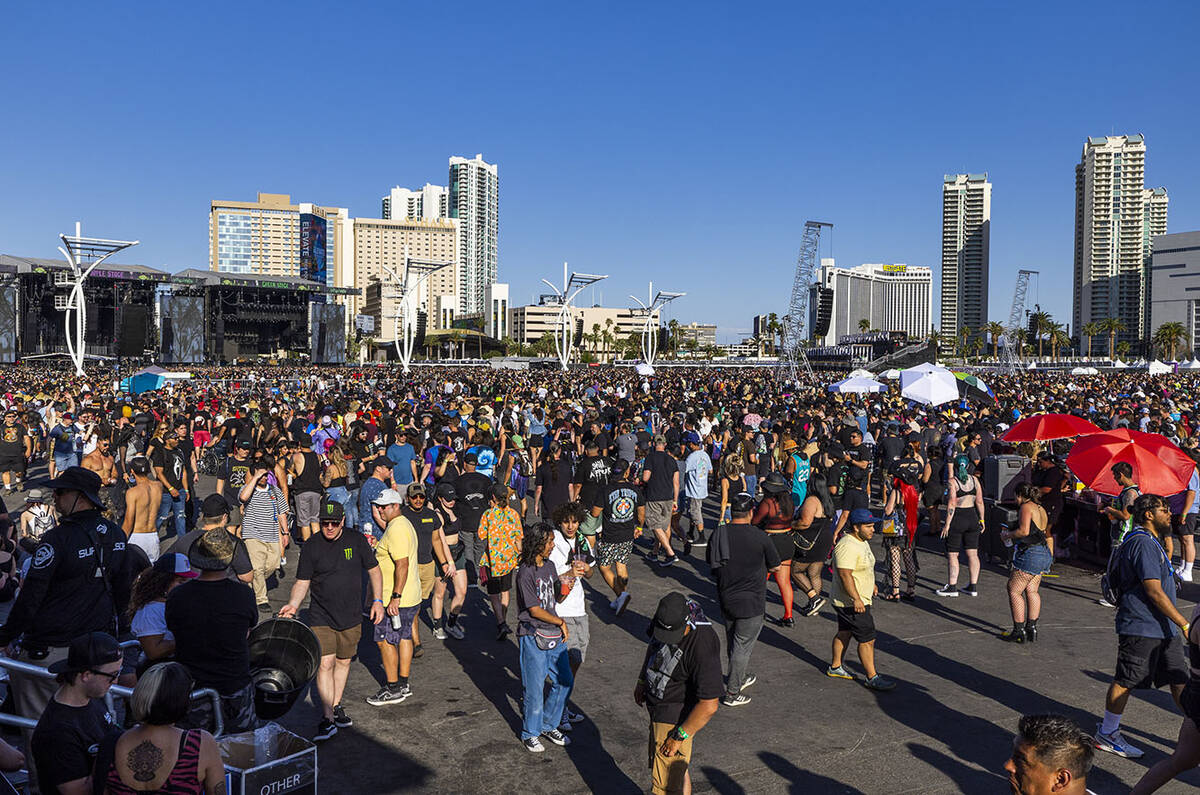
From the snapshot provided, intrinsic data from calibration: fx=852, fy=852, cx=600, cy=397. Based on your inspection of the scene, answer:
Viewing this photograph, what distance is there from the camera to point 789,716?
627cm

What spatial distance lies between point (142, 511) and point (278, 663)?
4.33 m

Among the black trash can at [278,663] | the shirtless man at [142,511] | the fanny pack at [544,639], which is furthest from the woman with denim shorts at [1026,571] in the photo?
the shirtless man at [142,511]

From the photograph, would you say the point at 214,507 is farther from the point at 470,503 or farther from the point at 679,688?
the point at 679,688

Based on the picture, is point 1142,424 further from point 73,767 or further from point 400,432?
point 73,767

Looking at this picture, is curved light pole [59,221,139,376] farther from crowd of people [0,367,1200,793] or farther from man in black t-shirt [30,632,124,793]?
man in black t-shirt [30,632,124,793]

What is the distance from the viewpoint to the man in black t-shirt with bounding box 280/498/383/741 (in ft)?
18.9

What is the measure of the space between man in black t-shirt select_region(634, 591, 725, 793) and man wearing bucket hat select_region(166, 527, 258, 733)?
2.20 metres

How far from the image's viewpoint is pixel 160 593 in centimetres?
489

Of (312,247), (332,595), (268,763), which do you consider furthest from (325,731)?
(312,247)

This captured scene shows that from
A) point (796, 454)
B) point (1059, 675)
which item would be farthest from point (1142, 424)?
point (1059, 675)

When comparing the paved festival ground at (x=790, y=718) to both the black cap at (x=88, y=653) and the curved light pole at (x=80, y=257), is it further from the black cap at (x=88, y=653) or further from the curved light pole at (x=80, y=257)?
the curved light pole at (x=80, y=257)

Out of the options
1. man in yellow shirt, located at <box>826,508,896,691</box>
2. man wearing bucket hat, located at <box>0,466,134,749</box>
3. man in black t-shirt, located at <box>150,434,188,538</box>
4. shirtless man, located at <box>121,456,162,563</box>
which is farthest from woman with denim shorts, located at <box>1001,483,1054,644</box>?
man in black t-shirt, located at <box>150,434,188,538</box>

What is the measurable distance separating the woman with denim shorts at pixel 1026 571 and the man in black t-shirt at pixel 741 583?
266 centimetres

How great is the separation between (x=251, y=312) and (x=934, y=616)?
9407 cm
